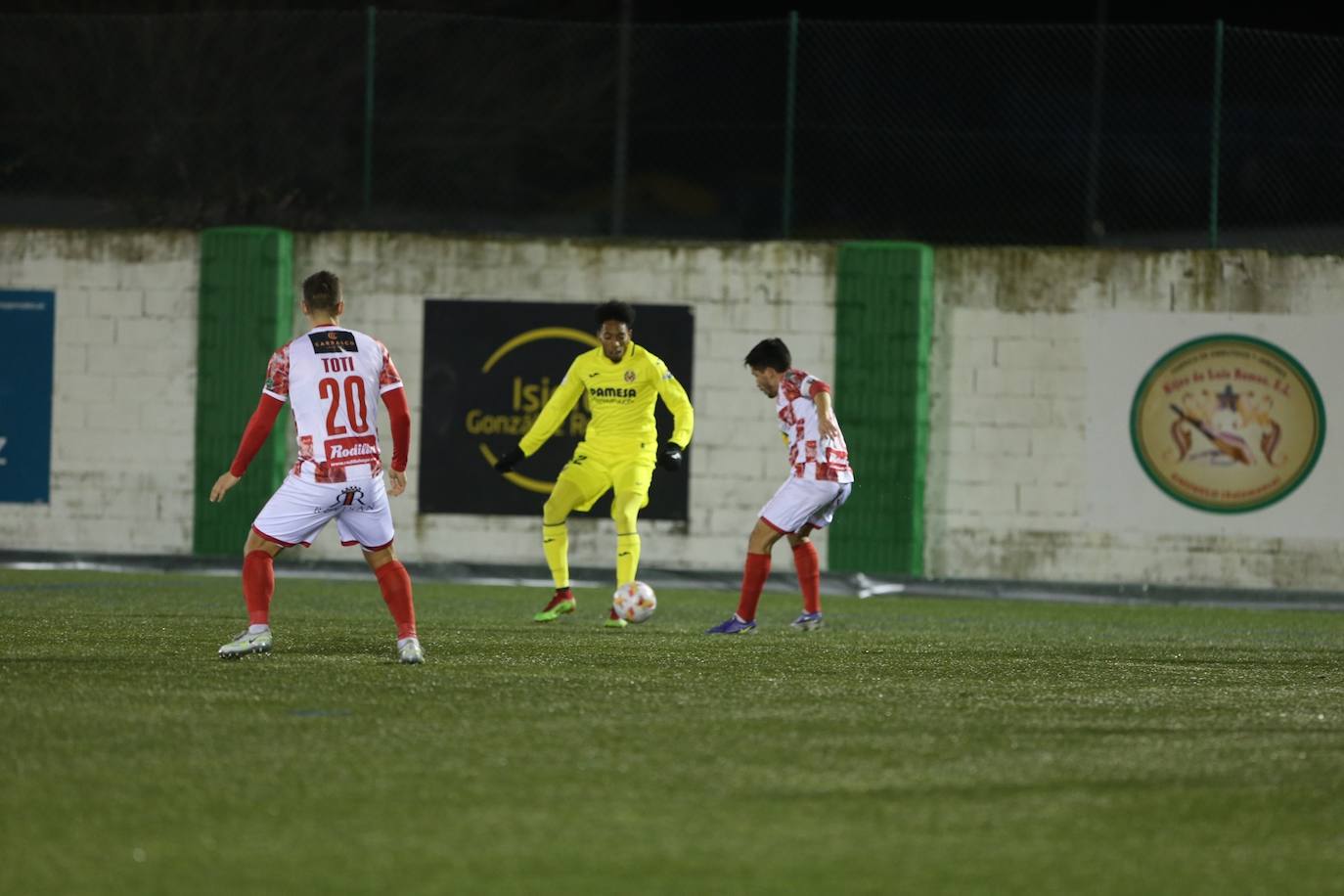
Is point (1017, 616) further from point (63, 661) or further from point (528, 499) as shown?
point (63, 661)

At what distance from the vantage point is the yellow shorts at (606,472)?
39.2ft

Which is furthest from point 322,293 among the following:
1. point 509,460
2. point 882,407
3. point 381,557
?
point 882,407

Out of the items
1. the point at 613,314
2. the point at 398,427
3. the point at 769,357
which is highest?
the point at 613,314

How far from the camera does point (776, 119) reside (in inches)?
697

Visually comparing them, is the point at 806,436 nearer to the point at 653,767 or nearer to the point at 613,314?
the point at 613,314

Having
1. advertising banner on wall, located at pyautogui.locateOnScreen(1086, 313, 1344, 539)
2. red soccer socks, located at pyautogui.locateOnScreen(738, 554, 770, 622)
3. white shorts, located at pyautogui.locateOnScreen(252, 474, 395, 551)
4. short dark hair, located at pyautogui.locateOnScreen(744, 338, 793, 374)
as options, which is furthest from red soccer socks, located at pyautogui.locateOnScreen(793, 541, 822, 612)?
advertising banner on wall, located at pyautogui.locateOnScreen(1086, 313, 1344, 539)

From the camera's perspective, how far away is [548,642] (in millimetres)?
10211

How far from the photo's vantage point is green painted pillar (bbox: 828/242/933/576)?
55.3 ft

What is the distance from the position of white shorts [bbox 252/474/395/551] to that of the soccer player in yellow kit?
294 cm

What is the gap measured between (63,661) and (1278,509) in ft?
38.3

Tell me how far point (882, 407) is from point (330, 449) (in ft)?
29.1

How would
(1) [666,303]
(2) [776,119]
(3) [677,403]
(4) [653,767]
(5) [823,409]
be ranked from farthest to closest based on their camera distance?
(2) [776,119], (1) [666,303], (3) [677,403], (5) [823,409], (4) [653,767]

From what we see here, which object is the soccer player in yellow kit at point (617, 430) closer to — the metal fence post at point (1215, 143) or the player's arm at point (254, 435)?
the player's arm at point (254, 435)

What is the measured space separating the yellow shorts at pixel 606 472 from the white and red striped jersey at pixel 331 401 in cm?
329
